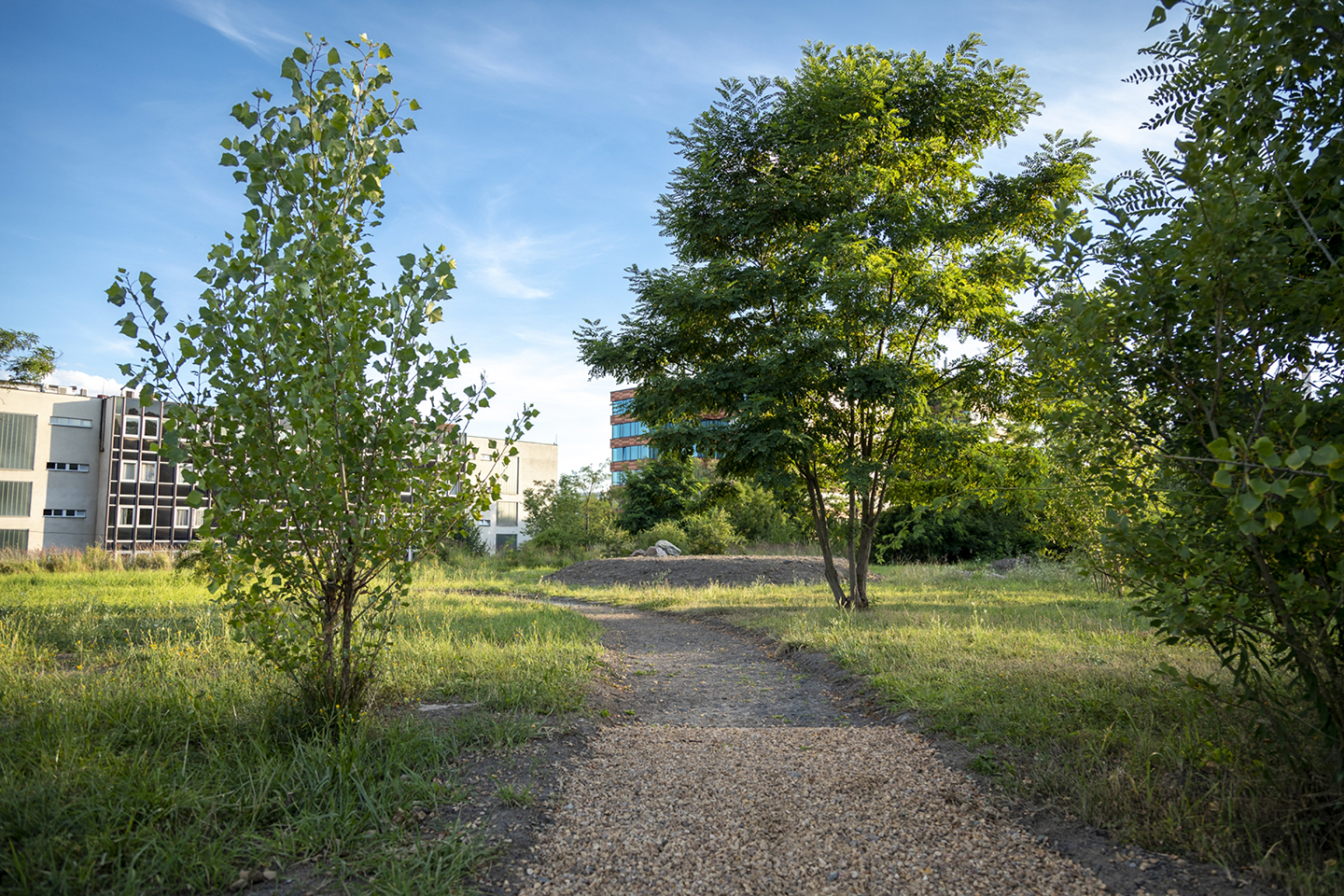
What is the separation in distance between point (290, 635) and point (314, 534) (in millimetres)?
621

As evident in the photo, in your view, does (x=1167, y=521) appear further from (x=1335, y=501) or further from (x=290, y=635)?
(x=290, y=635)

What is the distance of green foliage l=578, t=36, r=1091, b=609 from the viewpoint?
9508 millimetres

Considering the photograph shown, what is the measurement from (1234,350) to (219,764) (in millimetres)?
5224

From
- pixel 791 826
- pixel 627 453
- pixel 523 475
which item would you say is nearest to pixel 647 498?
pixel 791 826

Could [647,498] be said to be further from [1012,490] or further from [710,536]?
[1012,490]

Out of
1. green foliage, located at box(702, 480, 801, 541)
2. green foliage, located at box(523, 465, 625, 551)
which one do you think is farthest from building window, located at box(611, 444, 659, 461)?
green foliage, located at box(702, 480, 801, 541)

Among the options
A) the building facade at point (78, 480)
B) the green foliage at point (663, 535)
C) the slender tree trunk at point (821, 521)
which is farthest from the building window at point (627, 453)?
the slender tree trunk at point (821, 521)

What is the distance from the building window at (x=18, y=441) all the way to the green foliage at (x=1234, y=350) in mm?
38869

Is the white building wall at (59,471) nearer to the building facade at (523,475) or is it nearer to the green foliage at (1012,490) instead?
the building facade at (523,475)

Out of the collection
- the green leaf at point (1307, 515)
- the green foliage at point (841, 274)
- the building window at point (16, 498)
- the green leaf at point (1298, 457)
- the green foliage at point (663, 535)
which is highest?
the green foliage at point (841, 274)

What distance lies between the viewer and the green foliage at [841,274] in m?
9.51

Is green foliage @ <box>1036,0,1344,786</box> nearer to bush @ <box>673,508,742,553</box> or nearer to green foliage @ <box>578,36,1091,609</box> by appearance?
green foliage @ <box>578,36,1091,609</box>

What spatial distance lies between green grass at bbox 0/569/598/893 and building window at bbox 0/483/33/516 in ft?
102

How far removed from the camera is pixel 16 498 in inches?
1150
